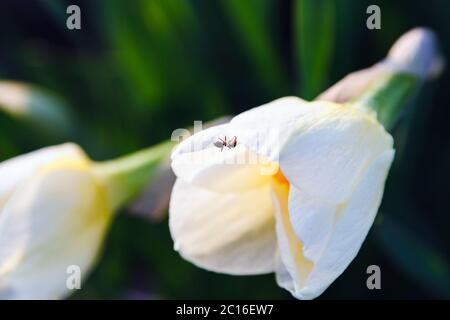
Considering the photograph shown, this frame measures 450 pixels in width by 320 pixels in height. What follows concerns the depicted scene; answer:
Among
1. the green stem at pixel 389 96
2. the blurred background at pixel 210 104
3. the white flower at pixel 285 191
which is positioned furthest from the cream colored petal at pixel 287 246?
the blurred background at pixel 210 104

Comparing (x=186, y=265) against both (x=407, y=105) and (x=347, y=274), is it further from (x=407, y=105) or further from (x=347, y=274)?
(x=407, y=105)

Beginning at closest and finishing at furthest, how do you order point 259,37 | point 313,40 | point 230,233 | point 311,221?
point 311,221 → point 230,233 → point 313,40 → point 259,37

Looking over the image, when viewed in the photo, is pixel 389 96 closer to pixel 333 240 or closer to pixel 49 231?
pixel 333 240

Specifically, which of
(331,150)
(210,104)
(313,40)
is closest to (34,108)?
(210,104)

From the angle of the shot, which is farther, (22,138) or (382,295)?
(22,138)
